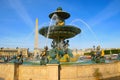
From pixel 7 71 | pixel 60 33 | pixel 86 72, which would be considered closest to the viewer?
pixel 86 72

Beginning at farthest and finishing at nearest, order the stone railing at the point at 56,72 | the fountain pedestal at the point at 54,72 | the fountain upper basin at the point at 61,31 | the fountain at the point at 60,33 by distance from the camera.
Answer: the fountain upper basin at the point at 61,31
the fountain at the point at 60,33
the stone railing at the point at 56,72
the fountain pedestal at the point at 54,72

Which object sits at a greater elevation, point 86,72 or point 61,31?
point 61,31

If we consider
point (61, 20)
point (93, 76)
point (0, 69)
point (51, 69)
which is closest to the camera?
point (51, 69)

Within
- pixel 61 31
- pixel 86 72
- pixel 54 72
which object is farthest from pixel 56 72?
pixel 61 31

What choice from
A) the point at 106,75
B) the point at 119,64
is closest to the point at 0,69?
the point at 106,75

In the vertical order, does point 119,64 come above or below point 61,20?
below

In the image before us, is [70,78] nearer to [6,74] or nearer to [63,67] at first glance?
[63,67]

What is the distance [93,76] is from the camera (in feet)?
38.3

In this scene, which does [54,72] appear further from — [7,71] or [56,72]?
[7,71]

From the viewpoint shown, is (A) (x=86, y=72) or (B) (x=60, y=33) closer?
(A) (x=86, y=72)

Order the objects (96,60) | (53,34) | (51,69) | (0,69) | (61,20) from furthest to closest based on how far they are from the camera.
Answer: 1. (61,20)
2. (53,34)
3. (96,60)
4. (0,69)
5. (51,69)

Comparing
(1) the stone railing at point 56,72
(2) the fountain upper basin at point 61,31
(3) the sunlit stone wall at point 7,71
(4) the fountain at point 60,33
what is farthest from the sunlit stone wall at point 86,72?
(2) the fountain upper basin at point 61,31

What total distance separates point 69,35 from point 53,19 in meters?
3.16

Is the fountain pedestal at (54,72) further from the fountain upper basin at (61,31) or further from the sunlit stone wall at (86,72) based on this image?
the fountain upper basin at (61,31)
